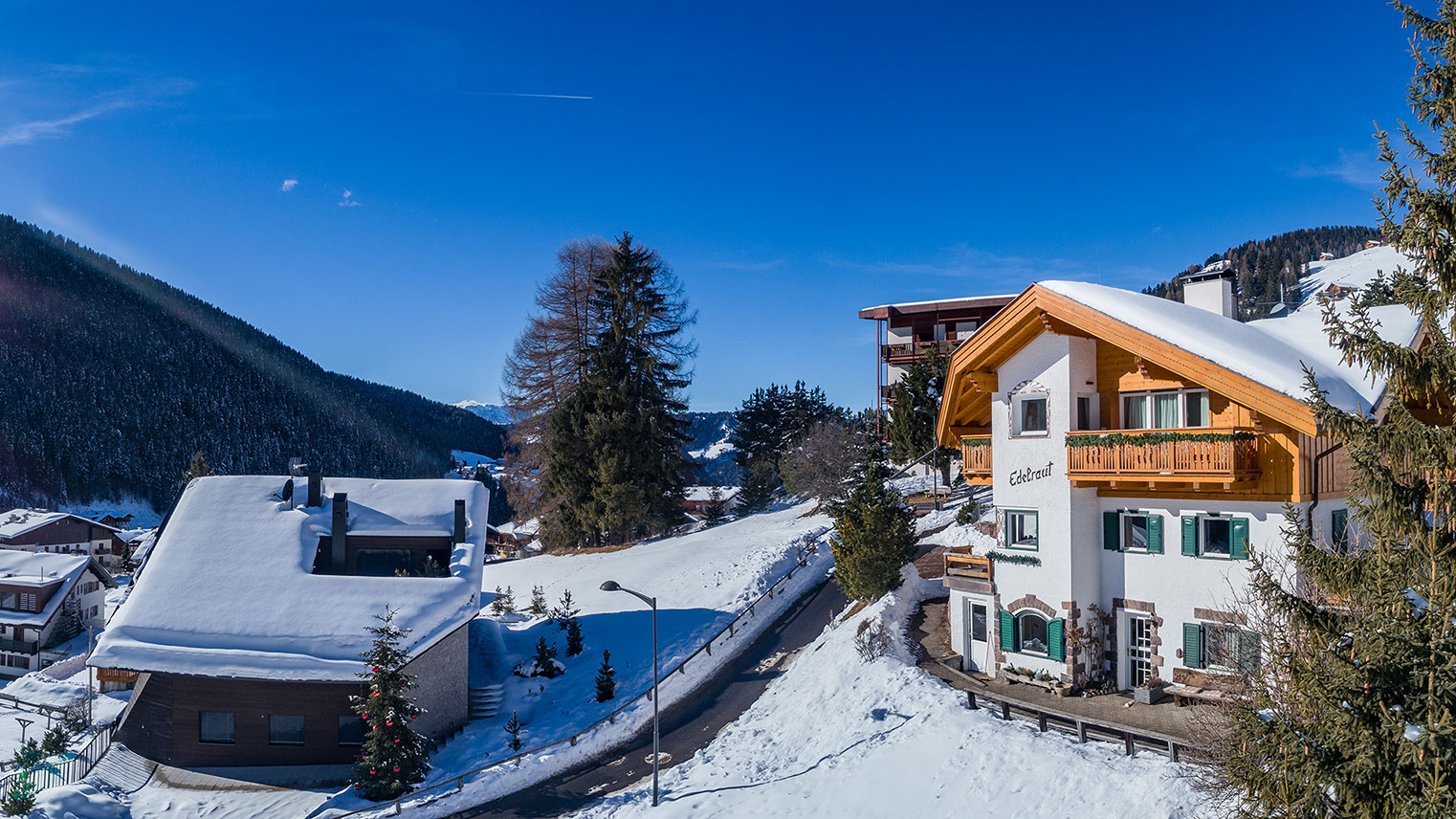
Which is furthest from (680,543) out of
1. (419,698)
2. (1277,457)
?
(1277,457)

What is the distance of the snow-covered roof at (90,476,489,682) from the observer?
2592cm

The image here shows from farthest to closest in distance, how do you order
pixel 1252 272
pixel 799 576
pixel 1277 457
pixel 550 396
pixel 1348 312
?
pixel 1252 272
pixel 550 396
pixel 799 576
pixel 1277 457
pixel 1348 312

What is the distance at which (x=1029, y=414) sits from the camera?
22797mm

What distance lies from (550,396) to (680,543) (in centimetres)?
1651

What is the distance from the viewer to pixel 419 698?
1059 inches

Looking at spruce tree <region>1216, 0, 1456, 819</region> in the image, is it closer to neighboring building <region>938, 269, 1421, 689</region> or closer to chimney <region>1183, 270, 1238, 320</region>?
neighboring building <region>938, 269, 1421, 689</region>

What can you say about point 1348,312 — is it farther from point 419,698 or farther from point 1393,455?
point 419,698

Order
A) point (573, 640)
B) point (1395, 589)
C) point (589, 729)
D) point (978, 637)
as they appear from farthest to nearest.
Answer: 1. point (573, 640)
2. point (589, 729)
3. point (978, 637)
4. point (1395, 589)

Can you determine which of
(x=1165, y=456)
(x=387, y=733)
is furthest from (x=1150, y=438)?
(x=387, y=733)

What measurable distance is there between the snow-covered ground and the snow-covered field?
4433 millimetres

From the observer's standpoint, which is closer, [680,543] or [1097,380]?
[1097,380]

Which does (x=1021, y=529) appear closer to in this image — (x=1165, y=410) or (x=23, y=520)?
(x=1165, y=410)

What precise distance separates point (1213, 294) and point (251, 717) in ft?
109

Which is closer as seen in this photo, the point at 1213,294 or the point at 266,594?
the point at 1213,294
